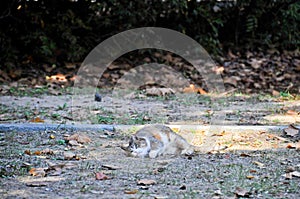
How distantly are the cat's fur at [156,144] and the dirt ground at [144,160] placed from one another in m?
0.07

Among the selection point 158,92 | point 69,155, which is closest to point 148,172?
point 69,155

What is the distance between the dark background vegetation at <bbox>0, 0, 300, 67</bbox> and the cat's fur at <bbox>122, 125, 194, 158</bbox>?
15.1 feet

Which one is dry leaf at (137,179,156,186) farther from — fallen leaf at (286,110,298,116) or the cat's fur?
fallen leaf at (286,110,298,116)

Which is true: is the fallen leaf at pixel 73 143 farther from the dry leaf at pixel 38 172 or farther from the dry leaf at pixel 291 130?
the dry leaf at pixel 291 130

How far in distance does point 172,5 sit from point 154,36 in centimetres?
59

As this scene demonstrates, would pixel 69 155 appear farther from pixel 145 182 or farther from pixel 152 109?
pixel 152 109

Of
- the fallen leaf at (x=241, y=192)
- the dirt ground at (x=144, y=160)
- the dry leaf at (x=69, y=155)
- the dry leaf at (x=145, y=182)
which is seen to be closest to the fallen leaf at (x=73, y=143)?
the dirt ground at (x=144, y=160)

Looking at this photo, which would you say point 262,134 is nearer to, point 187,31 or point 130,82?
point 130,82

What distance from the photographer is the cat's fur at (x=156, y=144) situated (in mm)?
4168

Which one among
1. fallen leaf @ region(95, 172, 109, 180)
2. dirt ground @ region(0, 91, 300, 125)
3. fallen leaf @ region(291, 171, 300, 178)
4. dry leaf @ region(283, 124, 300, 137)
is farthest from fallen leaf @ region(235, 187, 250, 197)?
dirt ground @ region(0, 91, 300, 125)

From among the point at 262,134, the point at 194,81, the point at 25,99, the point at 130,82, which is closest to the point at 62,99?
the point at 25,99

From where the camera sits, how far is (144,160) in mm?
4160

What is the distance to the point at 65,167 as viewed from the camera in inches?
154

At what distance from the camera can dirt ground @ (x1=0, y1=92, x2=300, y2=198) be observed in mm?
3418
